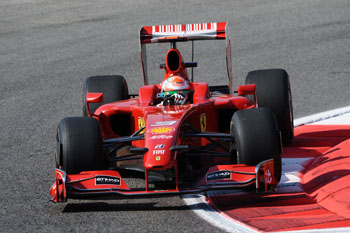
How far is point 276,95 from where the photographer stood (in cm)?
862

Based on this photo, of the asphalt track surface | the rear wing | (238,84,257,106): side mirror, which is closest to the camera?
the asphalt track surface

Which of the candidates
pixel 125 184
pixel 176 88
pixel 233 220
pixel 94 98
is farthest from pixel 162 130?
pixel 94 98

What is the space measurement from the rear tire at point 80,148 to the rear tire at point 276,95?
8.04 ft

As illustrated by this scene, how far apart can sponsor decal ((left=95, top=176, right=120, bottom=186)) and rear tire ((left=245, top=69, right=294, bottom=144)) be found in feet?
8.83

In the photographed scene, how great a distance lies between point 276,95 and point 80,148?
9.14 feet

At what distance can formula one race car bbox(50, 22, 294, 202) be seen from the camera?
647cm

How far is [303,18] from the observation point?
17.5m

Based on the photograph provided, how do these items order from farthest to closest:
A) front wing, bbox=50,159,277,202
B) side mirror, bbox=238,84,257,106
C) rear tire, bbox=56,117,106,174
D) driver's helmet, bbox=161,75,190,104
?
driver's helmet, bbox=161,75,190,104 < side mirror, bbox=238,84,257,106 < rear tire, bbox=56,117,106,174 < front wing, bbox=50,159,277,202

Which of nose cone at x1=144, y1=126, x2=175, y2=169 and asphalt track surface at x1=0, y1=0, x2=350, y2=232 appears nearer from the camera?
nose cone at x1=144, y1=126, x2=175, y2=169

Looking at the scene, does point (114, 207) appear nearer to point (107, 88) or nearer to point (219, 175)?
point (219, 175)

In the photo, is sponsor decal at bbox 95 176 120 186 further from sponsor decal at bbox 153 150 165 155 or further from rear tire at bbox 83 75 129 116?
rear tire at bbox 83 75 129 116

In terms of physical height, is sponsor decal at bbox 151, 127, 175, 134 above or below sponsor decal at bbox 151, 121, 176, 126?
below

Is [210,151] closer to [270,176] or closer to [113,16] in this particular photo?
[270,176]

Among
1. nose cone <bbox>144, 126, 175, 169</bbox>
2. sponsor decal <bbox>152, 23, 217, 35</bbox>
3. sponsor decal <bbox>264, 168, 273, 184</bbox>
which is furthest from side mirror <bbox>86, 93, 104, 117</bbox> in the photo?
sponsor decal <bbox>264, 168, 273, 184</bbox>
